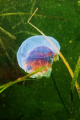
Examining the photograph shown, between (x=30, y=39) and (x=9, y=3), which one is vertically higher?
(x=9, y=3)

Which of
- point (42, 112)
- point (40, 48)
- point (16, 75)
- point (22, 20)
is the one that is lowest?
point (42, 112)

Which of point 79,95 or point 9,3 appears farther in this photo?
point 9,3

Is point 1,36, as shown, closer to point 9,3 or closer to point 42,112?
point 9,3

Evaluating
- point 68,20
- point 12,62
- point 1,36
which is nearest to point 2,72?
point 12,62
